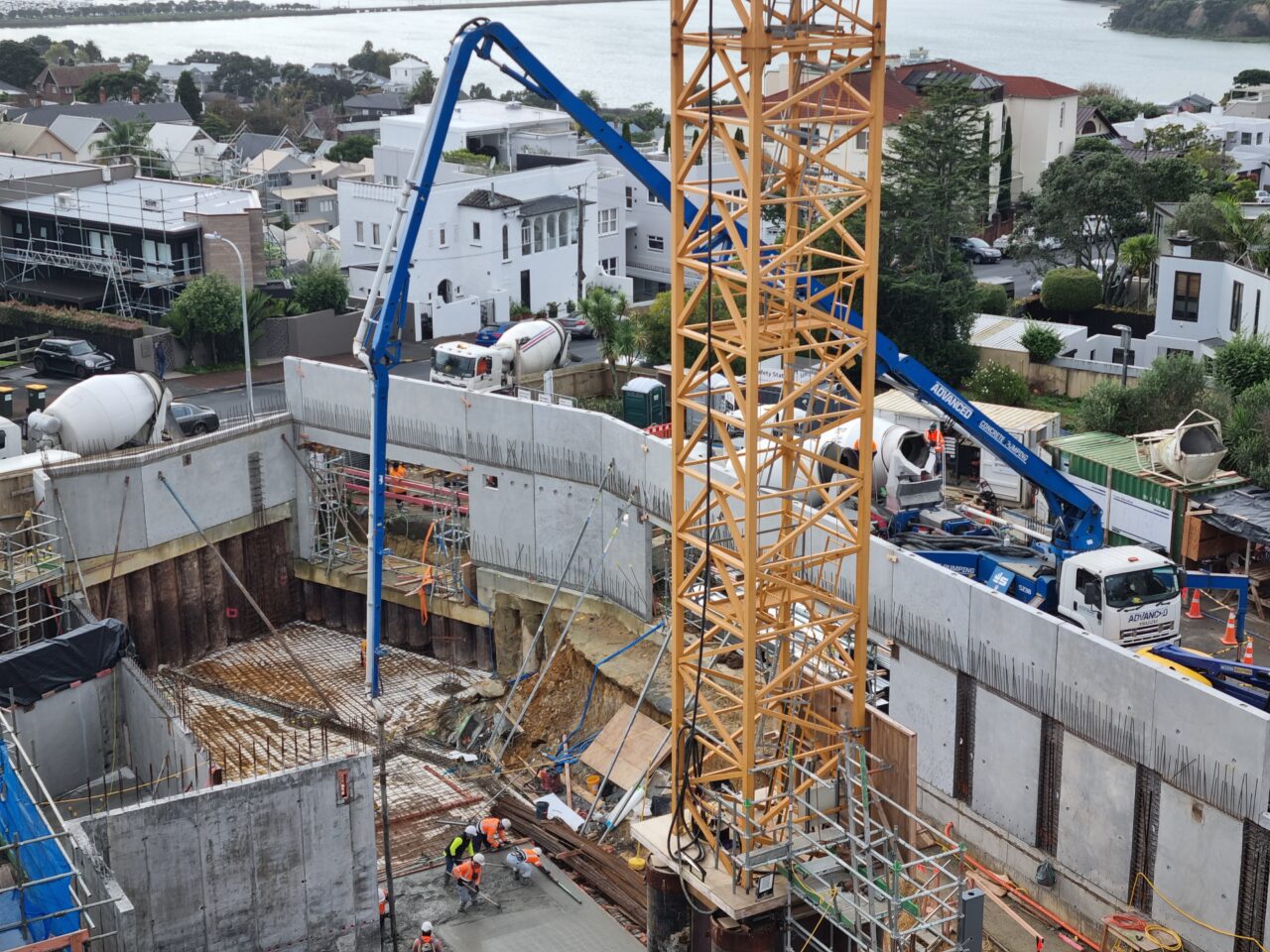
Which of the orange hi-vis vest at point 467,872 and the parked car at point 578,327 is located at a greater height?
the parked car at point 578,327

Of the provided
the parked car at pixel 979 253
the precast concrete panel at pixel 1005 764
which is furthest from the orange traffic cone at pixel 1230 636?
the parked car at pixel 979 253

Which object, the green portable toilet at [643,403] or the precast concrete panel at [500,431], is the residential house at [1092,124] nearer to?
the green portable toilet at [643,403]

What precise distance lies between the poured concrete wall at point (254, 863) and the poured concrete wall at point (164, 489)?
13833 millimetres

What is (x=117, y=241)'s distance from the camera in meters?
67.6

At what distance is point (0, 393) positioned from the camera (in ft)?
150

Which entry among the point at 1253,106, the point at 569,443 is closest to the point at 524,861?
the point at 569,443

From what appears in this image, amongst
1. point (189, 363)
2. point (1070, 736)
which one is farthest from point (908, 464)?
point (189, 363)

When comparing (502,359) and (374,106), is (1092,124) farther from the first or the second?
A: (374,106)

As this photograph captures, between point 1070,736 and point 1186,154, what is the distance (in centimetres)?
7071

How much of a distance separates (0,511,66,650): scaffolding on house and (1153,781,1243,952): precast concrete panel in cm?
2098

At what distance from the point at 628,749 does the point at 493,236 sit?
39.5 m

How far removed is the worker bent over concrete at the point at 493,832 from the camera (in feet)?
89.2

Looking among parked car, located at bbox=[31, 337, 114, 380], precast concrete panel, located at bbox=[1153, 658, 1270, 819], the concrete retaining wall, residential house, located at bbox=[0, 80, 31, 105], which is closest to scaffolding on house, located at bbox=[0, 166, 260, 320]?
parked car, located at bbox=[31, 337, 114, 380]

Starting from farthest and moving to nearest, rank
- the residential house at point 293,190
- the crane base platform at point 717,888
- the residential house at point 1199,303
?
the residential house at point 293,190
the residential house at point 1199,303
the crane base platform at point 717,888
